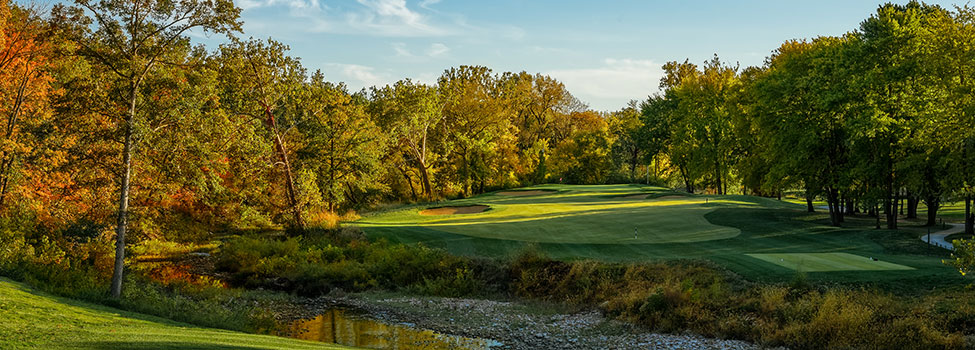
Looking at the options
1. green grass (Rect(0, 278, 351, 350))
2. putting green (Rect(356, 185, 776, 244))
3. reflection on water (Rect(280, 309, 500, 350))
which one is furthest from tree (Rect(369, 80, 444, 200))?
green grass (Rect(0, 278, 351, 350))

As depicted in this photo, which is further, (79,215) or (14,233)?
(79,215)

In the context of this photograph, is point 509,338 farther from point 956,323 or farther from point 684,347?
point 956,323

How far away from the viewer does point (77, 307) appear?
13555 millimetres

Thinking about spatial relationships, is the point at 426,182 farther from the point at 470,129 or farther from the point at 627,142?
the point at 627,142

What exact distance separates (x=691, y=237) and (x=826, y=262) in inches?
264

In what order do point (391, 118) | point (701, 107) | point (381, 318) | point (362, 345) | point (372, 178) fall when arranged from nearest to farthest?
point (362, 345), point (381, 318), point (372, 178), point (391, 118), point (701, 107)

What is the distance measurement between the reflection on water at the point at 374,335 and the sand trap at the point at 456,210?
795 inches

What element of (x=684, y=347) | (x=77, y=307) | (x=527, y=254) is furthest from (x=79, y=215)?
(x=684, y=347)

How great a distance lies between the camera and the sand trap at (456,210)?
39.9 metres

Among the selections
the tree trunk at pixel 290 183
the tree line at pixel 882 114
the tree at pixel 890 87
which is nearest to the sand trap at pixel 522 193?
the tree line at pixel 882 114

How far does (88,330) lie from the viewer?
34.6 feet

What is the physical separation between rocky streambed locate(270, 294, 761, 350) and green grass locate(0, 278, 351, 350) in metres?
6.09

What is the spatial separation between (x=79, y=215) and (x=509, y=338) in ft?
60.9

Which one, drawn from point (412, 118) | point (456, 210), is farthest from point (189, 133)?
point (412, 118)
